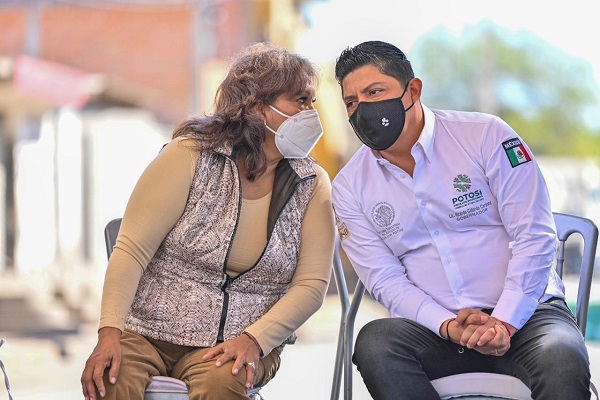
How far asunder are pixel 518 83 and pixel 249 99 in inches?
213

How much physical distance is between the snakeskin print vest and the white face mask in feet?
0.36

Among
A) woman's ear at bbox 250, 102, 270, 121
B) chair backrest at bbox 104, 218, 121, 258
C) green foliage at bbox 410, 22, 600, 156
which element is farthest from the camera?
green foliage at bbox 410, 22, 600, 156

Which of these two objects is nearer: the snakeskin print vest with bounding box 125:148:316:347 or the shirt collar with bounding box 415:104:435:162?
the snakeskin print vest with bounding box 125:148:316:347

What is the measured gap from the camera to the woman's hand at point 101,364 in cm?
200

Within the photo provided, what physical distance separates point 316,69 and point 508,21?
4605mm

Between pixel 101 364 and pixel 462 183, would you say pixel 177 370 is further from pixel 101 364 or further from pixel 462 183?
pixel 462 183

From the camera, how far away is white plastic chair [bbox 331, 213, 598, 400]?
2.06m

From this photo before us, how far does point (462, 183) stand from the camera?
229 centimetres

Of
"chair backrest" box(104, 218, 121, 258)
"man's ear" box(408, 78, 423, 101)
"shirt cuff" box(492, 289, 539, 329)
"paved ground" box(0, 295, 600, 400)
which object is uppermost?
"man's ear" box(408, 78, 423, 101)

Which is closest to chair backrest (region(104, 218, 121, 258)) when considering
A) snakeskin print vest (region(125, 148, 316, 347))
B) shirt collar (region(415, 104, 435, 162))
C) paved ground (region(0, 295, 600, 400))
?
snakeskin print vest (region(125, 148, 316, 347))

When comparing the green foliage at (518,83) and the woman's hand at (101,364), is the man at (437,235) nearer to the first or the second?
the woman's hand at (101,364)

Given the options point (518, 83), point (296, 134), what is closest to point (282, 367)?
point (296, 134)

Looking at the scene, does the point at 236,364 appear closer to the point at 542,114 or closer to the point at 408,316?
the point at 408,316

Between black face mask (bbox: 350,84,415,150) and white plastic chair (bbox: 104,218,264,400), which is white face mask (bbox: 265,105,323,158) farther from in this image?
white plastic chair (bbox: 104,218,264,400)
